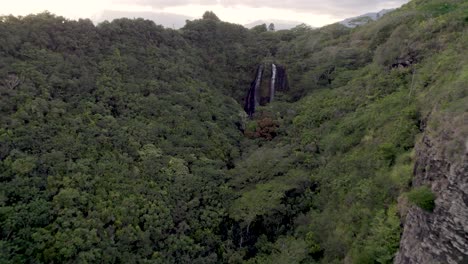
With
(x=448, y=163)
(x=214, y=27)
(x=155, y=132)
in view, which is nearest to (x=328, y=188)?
(x=448, y=163)

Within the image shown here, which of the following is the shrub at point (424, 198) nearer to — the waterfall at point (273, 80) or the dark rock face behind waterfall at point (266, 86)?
the dark rock face behind waterfall at point (266, 86)

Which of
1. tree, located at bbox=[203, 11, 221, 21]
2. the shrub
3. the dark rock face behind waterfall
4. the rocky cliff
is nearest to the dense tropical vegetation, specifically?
the shrub

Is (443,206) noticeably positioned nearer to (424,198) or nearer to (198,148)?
(424,198)

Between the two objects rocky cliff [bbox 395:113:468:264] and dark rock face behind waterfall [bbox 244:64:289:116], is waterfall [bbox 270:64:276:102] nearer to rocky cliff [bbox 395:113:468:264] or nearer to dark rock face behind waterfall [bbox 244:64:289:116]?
dark rock face behind waterfall [bbox 244:64:289:116]

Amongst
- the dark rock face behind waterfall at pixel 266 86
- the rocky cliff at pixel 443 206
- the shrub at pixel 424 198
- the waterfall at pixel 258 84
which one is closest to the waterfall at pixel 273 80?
the dark rock face behind waterfall at pixel 266 86

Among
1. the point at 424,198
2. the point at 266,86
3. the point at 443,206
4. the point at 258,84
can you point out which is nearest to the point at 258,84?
the point at 258,84
